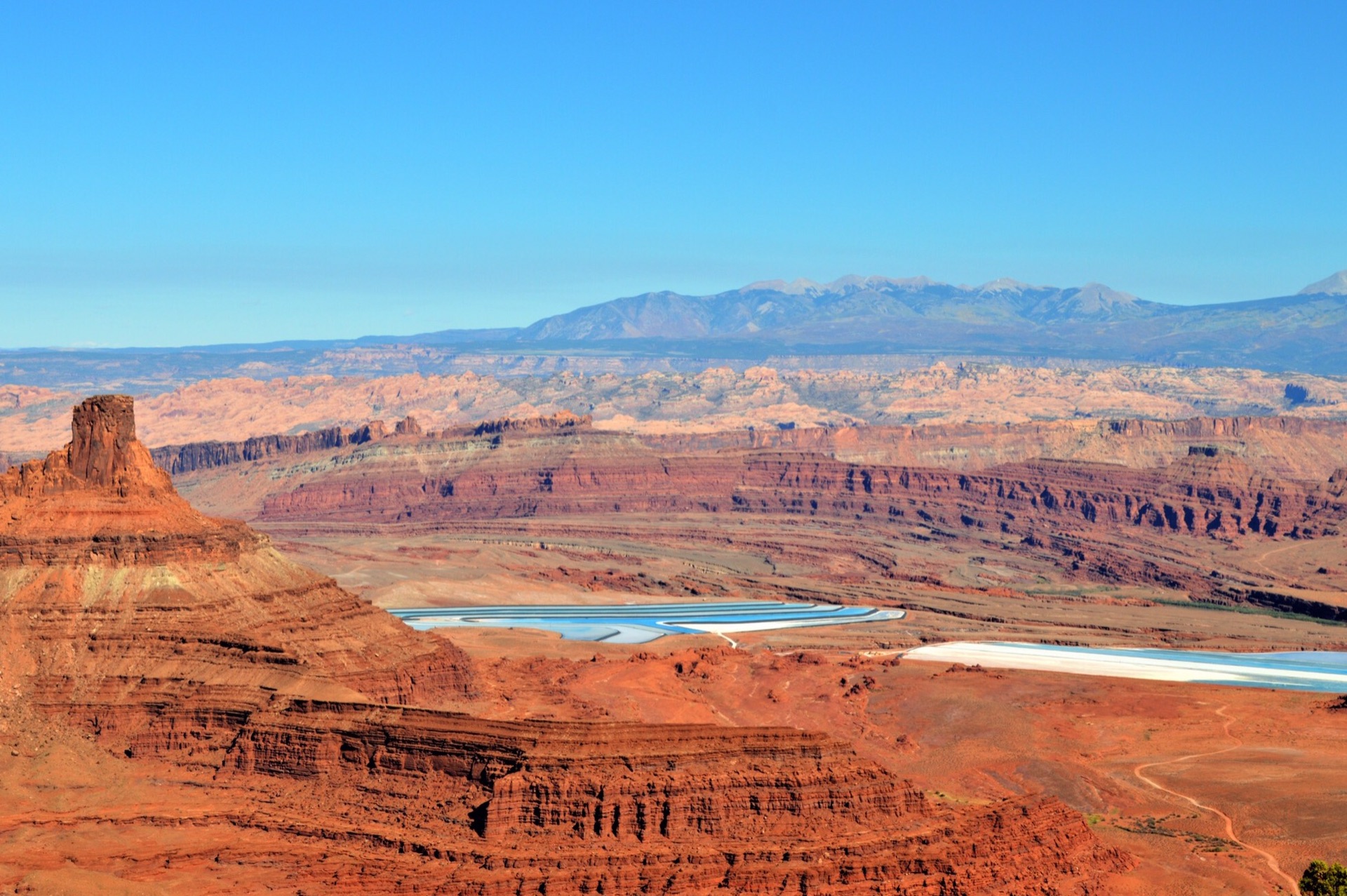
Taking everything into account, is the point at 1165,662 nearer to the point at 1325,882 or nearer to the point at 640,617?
the point at 640,617

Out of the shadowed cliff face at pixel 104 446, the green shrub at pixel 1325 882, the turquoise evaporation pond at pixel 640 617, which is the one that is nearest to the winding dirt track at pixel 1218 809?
the green shrub at pixel 1325 882

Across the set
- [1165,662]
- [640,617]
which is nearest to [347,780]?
[1165,662]

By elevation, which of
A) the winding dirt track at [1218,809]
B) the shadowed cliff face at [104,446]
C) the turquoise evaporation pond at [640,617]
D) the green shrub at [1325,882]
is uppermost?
the shadowed cliff face at [104,446]

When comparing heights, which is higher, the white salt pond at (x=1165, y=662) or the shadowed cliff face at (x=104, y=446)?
the shadowed cliff face at (x=104, y=446)

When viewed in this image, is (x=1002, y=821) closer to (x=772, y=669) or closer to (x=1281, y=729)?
(x=1281, y=729)

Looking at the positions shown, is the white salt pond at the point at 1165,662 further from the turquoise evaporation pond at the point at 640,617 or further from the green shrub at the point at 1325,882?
the green shrub at the point at 1325,882

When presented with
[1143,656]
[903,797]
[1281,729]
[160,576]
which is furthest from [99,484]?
[1143,656]
